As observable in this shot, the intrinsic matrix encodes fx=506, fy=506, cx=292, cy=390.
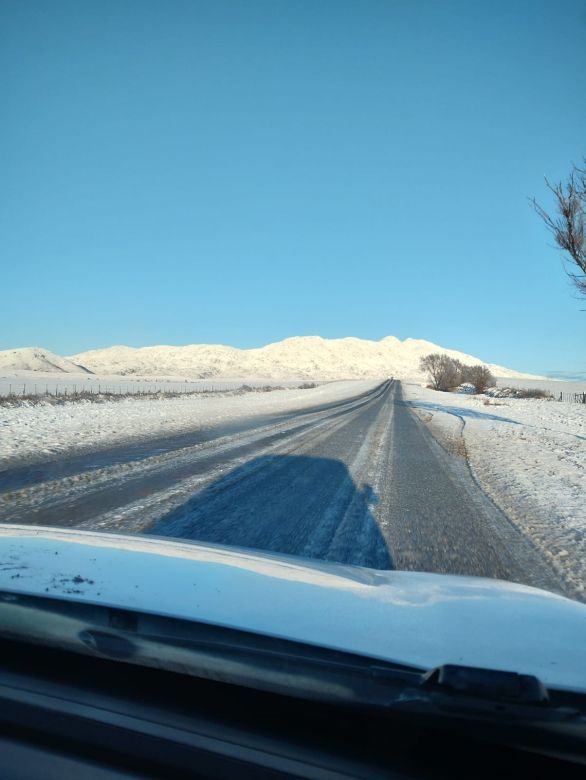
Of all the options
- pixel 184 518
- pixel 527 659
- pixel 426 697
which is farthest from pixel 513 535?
pixel 426 697

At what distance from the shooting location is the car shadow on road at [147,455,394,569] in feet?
14.1

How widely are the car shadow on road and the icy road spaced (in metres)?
0.01

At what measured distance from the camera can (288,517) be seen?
17.1 ft

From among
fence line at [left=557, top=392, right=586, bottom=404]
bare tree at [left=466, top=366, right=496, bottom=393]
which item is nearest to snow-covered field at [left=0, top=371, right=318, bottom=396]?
bare tree at [left=466, top=366, right=496, bottom=393]

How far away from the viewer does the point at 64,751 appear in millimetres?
1260

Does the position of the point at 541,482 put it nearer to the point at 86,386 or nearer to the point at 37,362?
the point at 86,386

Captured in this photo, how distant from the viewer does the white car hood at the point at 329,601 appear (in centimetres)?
157

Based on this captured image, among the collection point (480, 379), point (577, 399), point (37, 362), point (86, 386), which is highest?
point (37, 362)

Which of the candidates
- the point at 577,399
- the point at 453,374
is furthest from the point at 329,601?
the point at 453,374

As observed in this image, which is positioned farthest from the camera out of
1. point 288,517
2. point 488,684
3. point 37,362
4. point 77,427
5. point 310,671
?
point 37,362

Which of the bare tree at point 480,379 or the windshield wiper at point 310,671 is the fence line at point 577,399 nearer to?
the bare tree at point 480,379

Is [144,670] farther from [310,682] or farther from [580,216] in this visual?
[580,216]

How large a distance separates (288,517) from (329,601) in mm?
3237

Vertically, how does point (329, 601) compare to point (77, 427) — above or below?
above
